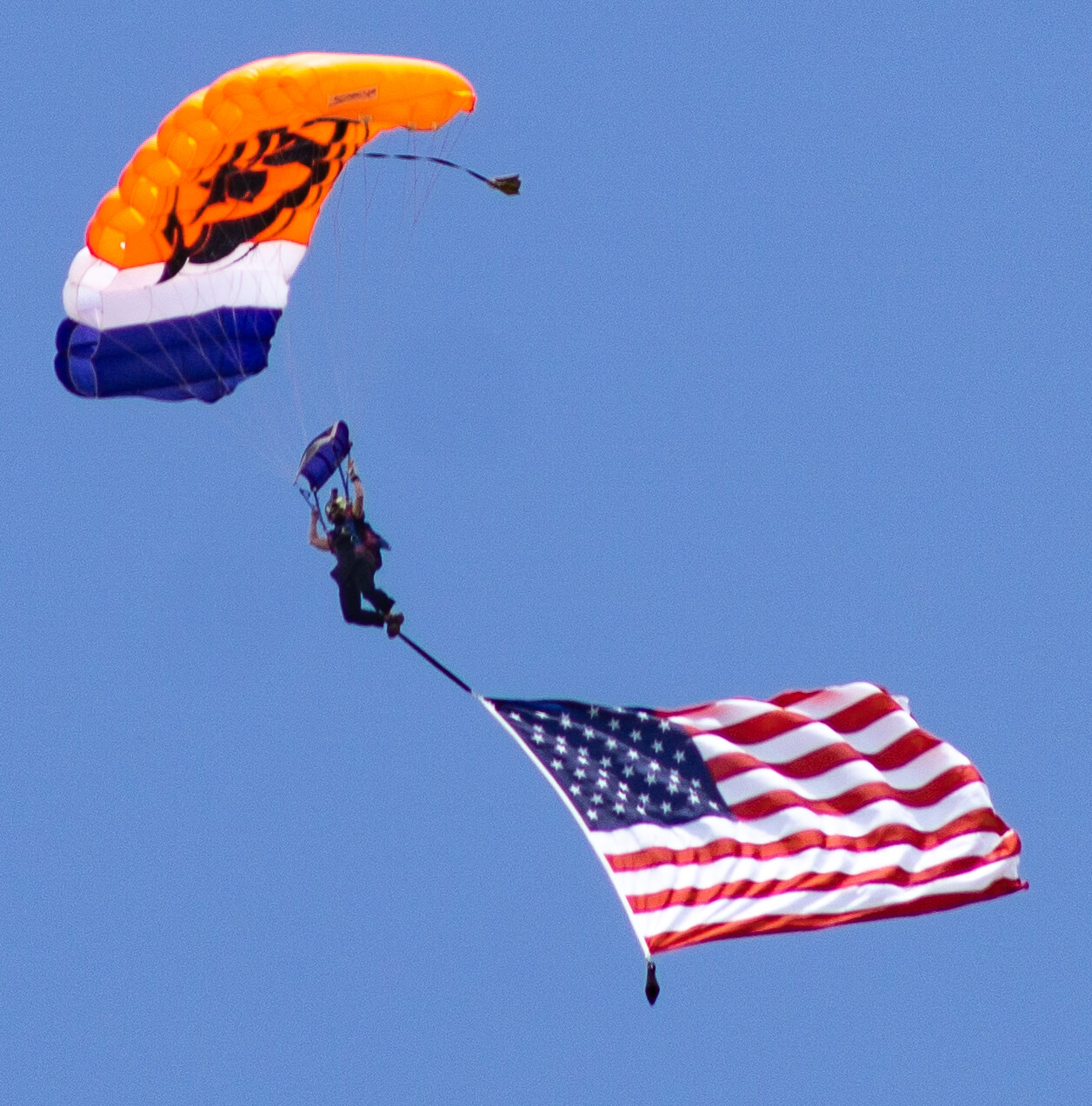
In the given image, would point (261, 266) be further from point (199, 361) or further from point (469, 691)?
point (469, 691)

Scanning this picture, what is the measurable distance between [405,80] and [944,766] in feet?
24.1

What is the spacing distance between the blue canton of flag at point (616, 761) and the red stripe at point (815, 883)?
0.73 metres

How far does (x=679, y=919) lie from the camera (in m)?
24.2

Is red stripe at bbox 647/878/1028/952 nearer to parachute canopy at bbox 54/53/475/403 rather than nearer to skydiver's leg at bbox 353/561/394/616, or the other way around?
skydiver's leg at bbox 353/561/394/616

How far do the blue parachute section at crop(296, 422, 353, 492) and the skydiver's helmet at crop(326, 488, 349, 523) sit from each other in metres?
0.18

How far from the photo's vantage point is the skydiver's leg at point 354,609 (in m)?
25.0

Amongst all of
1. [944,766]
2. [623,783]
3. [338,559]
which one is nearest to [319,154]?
[338,559]

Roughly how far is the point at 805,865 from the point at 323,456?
17.2 feet

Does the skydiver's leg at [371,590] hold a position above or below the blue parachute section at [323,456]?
below

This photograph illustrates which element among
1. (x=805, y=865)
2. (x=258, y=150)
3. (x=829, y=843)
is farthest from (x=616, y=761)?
(x=258, y=150)

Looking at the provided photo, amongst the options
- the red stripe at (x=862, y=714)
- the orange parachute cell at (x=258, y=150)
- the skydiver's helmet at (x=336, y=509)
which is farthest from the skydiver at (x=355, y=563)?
the red stripe at (x=862, y=714)

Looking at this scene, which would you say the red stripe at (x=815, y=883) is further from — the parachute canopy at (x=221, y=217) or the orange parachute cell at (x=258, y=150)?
the orange parachute cell at (x=258, y=150)

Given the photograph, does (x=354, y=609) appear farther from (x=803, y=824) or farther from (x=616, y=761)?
(x=803, y=824)

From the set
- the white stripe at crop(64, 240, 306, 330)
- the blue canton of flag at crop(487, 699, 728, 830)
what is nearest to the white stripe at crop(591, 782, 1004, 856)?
Result: the blue canton of flag at crop(487, 699, 728, 830)
